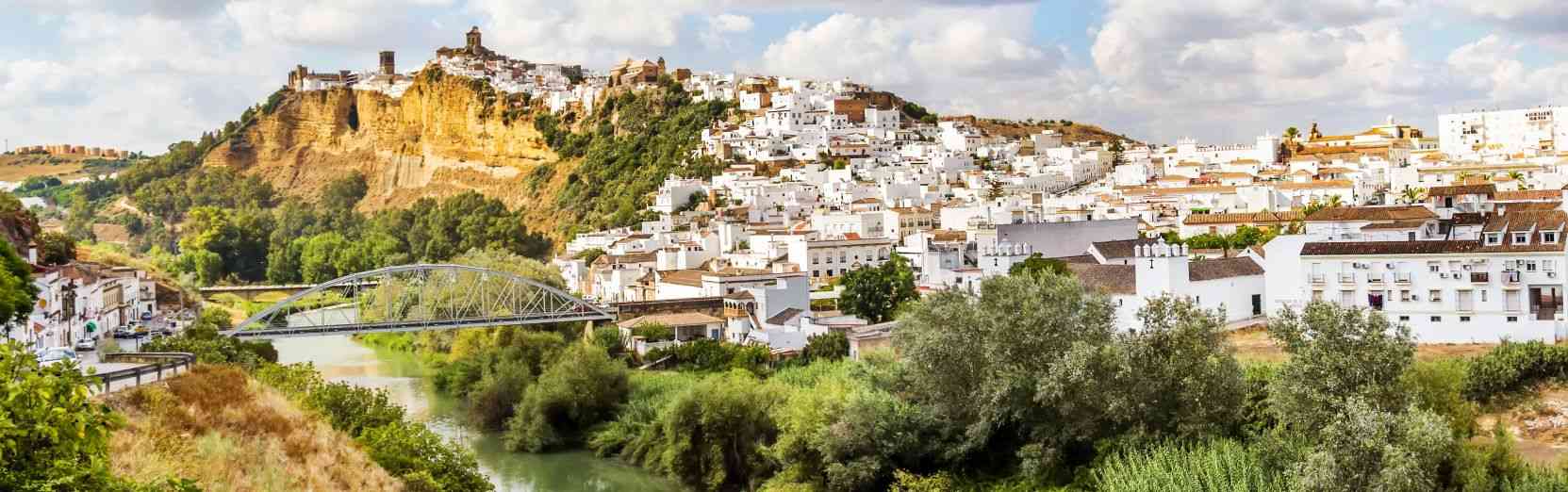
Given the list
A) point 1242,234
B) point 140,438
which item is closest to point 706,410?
point 140,438

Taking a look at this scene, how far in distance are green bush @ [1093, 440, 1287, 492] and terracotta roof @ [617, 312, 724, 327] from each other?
16.0m

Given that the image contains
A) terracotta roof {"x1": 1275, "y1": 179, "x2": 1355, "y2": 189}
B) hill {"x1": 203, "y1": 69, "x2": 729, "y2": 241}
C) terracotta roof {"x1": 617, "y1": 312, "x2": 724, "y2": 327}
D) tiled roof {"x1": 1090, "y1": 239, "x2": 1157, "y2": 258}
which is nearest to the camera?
tiled roof {"x1": 1090, "y1": 239, "x2": 1157, "y2": 258}

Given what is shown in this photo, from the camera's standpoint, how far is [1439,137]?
242 feet

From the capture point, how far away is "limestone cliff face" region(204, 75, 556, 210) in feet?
260

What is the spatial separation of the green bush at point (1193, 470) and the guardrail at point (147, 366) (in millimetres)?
10369

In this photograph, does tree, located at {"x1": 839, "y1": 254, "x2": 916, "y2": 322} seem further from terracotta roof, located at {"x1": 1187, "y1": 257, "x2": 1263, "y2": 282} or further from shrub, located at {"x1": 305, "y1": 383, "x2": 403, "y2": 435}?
shrub, located at {"x1": 305, "y1": 383, "x2": 403, "y2": 435}

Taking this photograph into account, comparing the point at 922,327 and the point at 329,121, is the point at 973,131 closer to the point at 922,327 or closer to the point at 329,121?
the point at 329,121

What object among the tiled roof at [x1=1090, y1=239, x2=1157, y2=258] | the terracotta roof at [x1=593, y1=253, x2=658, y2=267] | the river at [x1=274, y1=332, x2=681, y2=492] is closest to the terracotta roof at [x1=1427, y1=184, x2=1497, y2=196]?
the tiled roof at [x1=1090, y1=239, x2=1157, y2=258]

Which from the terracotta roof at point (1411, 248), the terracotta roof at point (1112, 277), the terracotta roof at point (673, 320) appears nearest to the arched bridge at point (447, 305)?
the terracotta roof at point (673, 320)

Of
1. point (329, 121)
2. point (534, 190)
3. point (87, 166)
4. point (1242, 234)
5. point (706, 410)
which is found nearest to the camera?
point (706, 410)

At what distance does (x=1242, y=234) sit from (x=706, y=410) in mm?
20548

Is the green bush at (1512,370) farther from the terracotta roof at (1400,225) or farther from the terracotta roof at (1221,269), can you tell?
the terracotta roof at (1400,225)

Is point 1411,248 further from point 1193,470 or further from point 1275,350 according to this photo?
point 1193,470

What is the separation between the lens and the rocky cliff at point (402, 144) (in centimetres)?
7919
